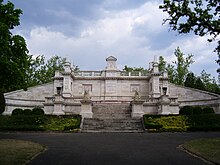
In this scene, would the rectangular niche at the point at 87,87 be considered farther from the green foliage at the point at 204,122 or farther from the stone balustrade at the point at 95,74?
the green foliage at the point at 204,122

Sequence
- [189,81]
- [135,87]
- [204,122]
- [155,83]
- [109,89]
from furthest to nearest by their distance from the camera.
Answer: [189,81] → [135,87] → [109,89] → [155,83] → [204,122]

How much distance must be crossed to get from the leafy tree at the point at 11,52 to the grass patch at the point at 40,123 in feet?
19.1

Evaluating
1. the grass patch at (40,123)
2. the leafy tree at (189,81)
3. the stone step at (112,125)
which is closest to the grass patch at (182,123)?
the stone step at (112,125)

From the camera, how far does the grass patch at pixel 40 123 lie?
2403 cm

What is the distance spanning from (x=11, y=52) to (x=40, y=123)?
9374 millimetres

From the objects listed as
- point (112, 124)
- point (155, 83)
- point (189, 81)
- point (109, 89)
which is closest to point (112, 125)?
point (112, 124)

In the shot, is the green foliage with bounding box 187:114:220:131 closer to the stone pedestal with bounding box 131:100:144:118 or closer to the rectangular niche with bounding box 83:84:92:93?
the stone pedestal with bounding box 131:100:144:118

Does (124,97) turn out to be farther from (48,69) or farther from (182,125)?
(48,69)

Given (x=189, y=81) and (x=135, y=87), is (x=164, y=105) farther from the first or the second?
(x=189, y=81)

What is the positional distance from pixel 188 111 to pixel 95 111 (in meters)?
11.6

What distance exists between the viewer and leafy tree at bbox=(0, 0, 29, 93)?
58.1ft

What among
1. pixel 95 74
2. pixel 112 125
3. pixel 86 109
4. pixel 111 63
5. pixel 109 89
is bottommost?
pixel 112 125

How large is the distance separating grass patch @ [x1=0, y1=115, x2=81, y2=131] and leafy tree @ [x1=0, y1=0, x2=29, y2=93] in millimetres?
5822

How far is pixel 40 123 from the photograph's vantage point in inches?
1033
